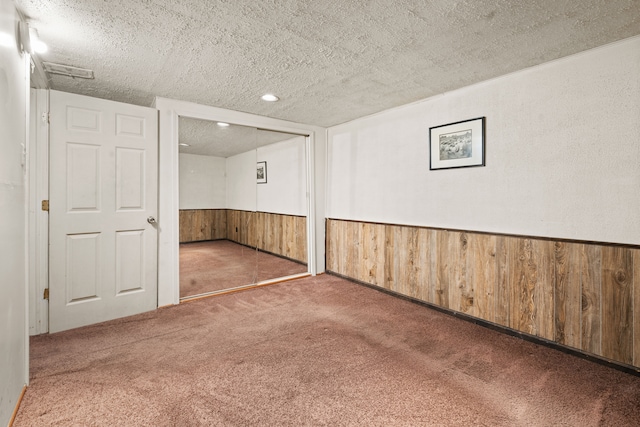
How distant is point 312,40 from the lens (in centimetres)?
209

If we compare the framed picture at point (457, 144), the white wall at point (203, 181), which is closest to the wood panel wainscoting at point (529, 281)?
the framed picture at point (457, 144)

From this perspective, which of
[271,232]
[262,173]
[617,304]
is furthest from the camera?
[262,173]

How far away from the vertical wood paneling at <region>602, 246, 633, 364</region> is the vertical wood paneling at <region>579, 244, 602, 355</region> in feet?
0.08

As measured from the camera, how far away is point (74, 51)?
88.6 inches

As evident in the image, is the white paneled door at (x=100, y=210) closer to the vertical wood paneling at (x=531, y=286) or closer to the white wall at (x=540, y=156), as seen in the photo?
the white wall at (x=540, y=156)

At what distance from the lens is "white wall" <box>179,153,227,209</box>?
6273 mm

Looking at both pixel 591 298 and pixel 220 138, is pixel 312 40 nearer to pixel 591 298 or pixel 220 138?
pixel 591 298

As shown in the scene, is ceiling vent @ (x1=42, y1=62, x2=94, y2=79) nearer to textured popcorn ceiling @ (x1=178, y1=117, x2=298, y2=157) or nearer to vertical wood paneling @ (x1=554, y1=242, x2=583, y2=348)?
textured popcorn ceiling @ (x1=178, y1=117, x2=298, y2=157)

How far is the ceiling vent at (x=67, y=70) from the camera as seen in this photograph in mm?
2496

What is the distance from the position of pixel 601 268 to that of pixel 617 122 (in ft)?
3.30

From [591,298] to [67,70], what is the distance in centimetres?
446

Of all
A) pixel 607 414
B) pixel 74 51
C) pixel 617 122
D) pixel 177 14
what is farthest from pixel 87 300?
pixel 617 122

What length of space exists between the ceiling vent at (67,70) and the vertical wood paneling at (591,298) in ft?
13.7

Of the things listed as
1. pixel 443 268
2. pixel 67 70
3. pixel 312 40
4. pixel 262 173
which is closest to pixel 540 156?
pixel 443 268
